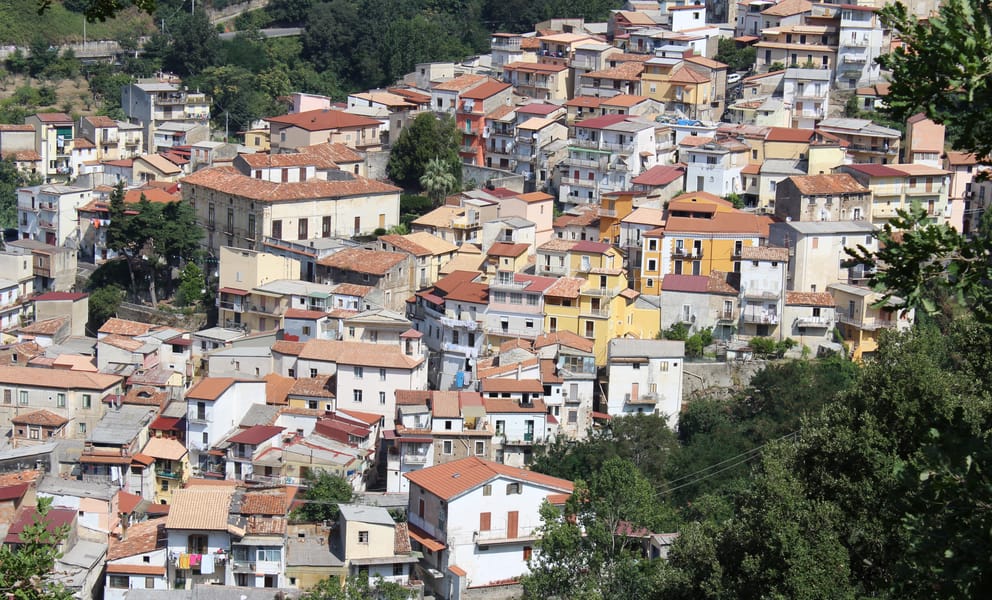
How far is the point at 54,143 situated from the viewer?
184 feet

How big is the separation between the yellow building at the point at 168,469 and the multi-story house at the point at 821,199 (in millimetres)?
17438

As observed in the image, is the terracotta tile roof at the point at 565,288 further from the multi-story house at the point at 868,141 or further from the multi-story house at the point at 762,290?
the multi-story house at the point at 868,141

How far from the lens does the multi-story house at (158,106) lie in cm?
5881

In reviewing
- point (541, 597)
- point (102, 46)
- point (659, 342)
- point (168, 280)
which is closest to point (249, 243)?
point (168, 280)

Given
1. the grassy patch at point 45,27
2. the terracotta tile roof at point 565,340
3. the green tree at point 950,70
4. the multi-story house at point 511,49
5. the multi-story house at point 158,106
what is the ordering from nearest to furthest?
the green tree at point 950,70, the terracotta tile roof at point 565,340, the multi-story house at point 158,106, the multi-story house at point 511,49, the grassy patch at point 45,27

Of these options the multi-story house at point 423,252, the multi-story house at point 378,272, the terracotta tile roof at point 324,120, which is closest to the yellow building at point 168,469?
the multi-story house at point 378,272

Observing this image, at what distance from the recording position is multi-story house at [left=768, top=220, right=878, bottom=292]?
4066 cm

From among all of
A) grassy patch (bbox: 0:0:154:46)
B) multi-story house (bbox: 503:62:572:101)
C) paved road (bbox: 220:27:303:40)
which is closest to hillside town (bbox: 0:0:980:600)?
multi-story house (bbox: 503:62:572:101)

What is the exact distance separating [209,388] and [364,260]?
273 inches

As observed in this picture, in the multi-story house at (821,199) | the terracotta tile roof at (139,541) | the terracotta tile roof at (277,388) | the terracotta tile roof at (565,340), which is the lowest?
the terracotta tile roof at (139,541)

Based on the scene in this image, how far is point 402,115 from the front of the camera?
53.3 m

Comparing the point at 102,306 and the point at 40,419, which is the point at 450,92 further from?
the point at 40,419

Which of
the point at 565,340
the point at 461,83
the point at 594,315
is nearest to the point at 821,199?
the point at 594,315

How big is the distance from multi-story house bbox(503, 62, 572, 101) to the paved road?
17.3m
